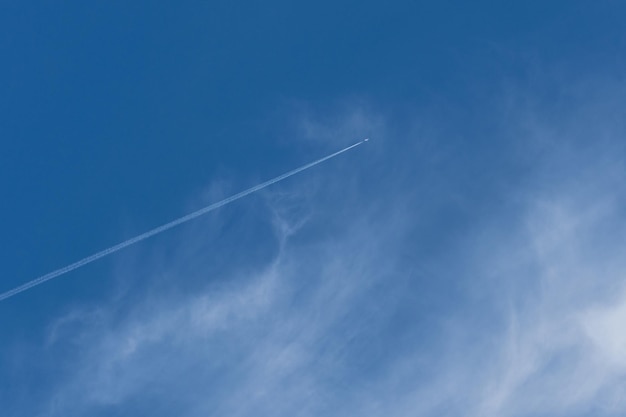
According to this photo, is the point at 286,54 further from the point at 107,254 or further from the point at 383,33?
the point at 107,254

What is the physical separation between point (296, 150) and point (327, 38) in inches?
1161

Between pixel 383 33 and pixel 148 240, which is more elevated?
pixel 383 33

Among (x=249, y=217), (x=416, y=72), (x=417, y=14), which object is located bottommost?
(x=249, y=217)

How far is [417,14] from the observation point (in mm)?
182125

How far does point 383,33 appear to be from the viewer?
182m

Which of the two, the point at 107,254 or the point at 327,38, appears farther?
the point at 327,38

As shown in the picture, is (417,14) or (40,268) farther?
(417,14)

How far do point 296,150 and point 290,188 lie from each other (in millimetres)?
9275

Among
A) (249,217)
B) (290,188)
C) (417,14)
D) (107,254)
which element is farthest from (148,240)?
(417,14)

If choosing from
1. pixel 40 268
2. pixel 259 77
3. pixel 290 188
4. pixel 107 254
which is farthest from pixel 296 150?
pixel 40 268

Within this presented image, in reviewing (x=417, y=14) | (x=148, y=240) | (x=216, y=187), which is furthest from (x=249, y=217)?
(x=417, y=14)

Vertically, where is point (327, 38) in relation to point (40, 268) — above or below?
above

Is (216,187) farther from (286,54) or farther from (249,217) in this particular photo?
(286,54)

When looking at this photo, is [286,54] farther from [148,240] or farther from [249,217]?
[148,240]
